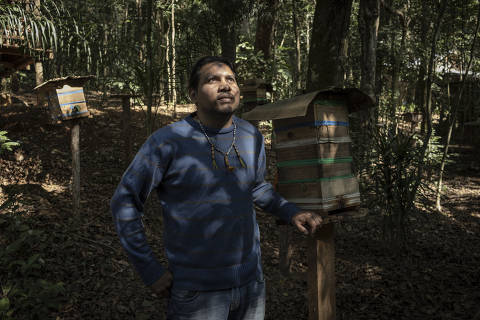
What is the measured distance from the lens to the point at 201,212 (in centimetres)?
178

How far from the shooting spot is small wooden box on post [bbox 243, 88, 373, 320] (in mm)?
2635

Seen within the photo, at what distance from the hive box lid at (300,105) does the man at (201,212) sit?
63cm

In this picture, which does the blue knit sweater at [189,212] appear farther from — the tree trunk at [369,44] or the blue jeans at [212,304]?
the tree trunk at [369,44]

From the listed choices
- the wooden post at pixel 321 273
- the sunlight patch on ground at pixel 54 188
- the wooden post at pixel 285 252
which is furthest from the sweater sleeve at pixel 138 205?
the sunlight patch on ground at pixel 54 188

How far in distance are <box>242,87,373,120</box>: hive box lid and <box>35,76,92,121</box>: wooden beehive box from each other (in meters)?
3.40

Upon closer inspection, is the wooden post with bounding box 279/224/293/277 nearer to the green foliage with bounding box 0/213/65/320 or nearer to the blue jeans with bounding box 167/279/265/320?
the green foliage with bounding box 0/213/65/320

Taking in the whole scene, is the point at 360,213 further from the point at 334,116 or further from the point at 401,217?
the point at 401,217

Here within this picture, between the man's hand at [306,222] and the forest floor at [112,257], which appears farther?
the forest floor at [112,257]

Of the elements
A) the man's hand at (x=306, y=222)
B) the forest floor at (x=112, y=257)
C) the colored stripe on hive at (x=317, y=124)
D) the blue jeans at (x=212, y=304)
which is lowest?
the forest floor at (x=112, y=257)

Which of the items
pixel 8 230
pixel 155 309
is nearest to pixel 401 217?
pixel 155 309

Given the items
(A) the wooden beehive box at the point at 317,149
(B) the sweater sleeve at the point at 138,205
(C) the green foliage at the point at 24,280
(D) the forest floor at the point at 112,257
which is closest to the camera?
(B) the sweater sleeve at the point at 138,205

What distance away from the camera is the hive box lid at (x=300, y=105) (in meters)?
2.47

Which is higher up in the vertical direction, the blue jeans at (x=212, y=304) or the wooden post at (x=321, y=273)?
the blue jeans at (x=212, y=304)

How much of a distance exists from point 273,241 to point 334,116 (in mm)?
3901
